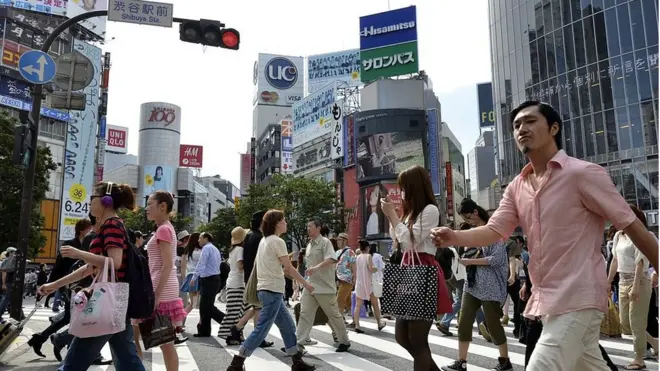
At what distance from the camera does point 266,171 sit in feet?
269

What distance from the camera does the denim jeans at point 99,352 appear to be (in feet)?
10.8

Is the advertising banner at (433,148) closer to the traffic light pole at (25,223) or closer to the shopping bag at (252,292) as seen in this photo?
the traffic light pole at (25,223)

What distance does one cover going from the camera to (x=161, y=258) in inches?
162

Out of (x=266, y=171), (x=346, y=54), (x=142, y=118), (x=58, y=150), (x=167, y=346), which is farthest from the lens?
(x=142, y=118)

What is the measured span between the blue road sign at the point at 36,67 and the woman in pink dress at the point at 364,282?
600 centimetres

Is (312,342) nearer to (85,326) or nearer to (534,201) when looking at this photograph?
(85,326)

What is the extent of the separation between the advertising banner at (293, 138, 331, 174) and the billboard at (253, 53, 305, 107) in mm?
29377

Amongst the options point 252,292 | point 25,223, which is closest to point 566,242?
point 252,292

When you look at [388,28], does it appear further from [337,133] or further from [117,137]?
[117,137]

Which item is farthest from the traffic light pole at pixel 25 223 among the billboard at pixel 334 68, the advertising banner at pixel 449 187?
the billboard at pixel 334 68

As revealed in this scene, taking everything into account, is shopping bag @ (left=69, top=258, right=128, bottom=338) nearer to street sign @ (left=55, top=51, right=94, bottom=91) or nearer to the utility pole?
the utility pole

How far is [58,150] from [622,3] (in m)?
44.5

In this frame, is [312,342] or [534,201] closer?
[534,201]

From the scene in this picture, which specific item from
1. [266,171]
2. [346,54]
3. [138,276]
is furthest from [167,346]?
[266,171]
